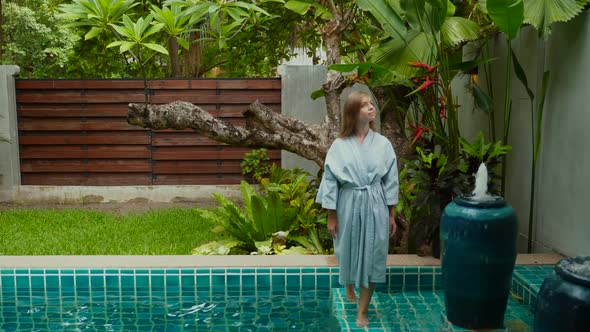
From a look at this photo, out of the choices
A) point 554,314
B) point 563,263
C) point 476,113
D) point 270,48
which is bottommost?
point 554,314

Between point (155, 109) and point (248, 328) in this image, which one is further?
point (155, 109)

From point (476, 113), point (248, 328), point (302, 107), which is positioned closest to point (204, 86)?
point (302, 107)

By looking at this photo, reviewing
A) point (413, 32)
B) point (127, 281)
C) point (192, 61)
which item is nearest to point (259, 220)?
point (127, 281)

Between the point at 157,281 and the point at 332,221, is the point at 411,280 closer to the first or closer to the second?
the point at 332,221

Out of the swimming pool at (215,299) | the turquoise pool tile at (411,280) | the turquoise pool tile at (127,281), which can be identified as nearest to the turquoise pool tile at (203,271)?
the swimming pool at (215,299)

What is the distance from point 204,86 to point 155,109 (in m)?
3.34

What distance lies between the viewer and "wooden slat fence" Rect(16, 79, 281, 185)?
8.93m

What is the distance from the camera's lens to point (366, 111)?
148 inches

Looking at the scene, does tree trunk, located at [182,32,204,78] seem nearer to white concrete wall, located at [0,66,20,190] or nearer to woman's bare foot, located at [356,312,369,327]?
white concrete wall, located at [0,66,20,190]

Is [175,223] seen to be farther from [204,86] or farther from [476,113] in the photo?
[476,113]

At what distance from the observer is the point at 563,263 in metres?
2.56

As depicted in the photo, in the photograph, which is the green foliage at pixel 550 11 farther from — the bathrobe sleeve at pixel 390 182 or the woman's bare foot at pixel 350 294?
the woman's bare foot at pixel 350 294

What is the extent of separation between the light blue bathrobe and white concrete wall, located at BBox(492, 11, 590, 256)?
155cm

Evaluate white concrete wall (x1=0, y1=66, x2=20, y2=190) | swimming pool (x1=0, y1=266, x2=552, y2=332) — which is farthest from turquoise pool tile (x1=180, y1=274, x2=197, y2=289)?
white concrete wall (x1=0, y1=66, x2=20, y2=190)
